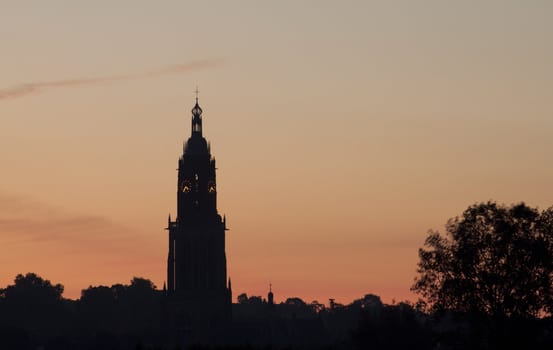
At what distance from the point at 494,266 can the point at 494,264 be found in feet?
0.65

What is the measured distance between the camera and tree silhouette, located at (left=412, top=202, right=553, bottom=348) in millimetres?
154125

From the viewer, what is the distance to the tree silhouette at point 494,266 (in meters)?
154

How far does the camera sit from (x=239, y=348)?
7682 inches

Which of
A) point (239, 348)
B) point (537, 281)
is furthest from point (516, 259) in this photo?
point (239, 348)

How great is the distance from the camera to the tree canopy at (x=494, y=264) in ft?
506

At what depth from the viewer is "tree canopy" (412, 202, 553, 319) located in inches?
6073

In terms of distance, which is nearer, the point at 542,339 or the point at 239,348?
the point at 542,339

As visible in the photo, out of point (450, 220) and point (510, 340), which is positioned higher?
point (450, 220)

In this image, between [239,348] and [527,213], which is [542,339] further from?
[239,348]

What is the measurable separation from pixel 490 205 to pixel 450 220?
11.1 ft

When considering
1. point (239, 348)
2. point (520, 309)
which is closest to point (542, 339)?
point (520, 309)

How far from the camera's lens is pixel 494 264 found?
511 feet

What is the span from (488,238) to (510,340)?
9498 mm

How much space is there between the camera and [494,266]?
155500 mm
